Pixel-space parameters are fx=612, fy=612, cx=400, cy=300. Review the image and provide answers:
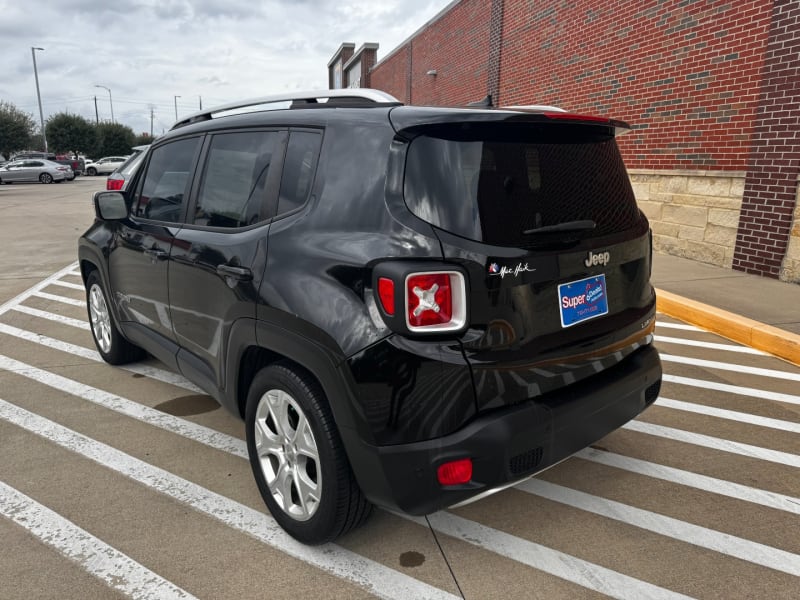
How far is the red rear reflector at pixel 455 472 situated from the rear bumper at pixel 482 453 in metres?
0.02

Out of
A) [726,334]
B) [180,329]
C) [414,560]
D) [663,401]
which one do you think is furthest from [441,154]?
[726,334]

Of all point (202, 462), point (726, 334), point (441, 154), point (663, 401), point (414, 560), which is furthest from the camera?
point (726, 334)

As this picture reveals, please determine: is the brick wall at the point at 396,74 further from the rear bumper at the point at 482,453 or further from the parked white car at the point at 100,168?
the parked white car at the point at 100,168

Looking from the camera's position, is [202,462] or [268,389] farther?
[202,462]

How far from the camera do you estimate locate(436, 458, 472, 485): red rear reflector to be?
6.86 feet

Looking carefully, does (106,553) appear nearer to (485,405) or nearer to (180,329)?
(180,329)

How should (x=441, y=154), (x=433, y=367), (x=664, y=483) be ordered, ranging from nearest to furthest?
(x=433, y=367) → (x=441, y=154) → (x=664, y=483)

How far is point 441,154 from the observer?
7.27 ft

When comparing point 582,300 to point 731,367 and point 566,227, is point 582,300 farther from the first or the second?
point 731,367

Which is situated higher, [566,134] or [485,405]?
[566,134]

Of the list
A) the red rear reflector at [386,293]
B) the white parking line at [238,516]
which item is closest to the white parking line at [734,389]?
the white parking line at [238,516]

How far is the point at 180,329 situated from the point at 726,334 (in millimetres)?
4741

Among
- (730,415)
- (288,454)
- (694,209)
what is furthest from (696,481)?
(694,209)

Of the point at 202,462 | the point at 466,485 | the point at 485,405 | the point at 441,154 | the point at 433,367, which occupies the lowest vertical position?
the point at 202,462
